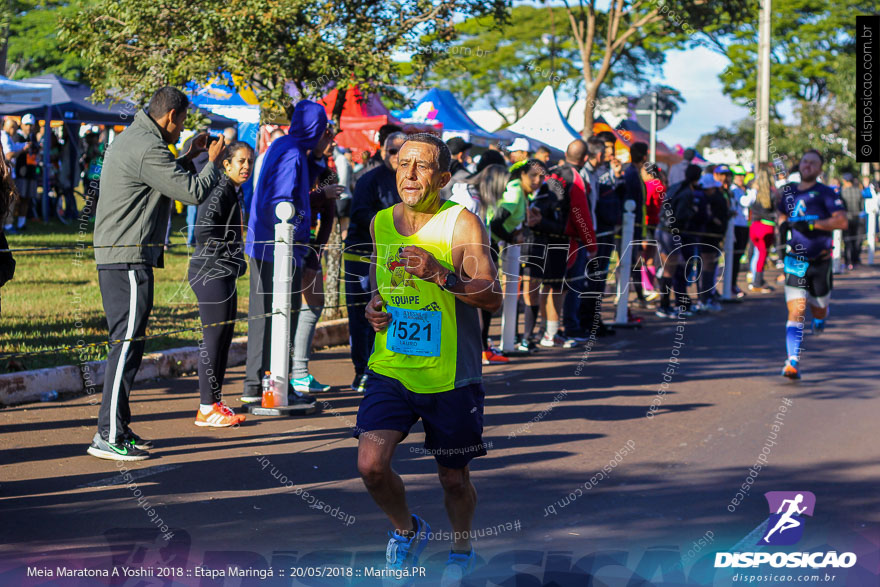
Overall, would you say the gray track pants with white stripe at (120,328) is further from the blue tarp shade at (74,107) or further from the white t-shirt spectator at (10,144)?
the blue tarp shade at (74,107)

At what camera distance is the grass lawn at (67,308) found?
868 centimetres

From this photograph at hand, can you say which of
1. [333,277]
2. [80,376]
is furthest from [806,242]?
[80,376]

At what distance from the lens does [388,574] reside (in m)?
4.26

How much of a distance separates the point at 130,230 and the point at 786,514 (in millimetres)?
3966

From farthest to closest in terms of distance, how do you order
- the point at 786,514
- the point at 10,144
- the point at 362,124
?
1. the point at 362,124
2. the point at 10,144
3. the point at 786,514

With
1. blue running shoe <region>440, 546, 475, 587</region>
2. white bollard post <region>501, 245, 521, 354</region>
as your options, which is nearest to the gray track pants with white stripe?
blue running shoe <region>440, 546, 475, 587</region>

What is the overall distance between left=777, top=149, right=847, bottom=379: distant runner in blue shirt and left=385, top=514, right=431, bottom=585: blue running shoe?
5.90 metres

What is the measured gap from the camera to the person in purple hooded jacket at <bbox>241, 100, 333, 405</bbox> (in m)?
7.50

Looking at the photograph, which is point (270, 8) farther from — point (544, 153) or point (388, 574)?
point (388, 574)

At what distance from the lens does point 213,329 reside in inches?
278

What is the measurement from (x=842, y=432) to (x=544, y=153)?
20.6 ft

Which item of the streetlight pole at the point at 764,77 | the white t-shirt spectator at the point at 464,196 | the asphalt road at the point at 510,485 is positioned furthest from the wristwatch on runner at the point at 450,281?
the streetlight pole at the point at 764,77

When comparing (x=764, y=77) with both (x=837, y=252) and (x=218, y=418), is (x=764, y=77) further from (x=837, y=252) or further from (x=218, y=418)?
(x=218, y=418)

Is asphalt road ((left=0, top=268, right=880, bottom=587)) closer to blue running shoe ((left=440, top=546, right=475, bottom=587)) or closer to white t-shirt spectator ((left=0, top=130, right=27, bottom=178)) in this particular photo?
blue running shoe ((left=440, top=546, right=475, bottom=587))
